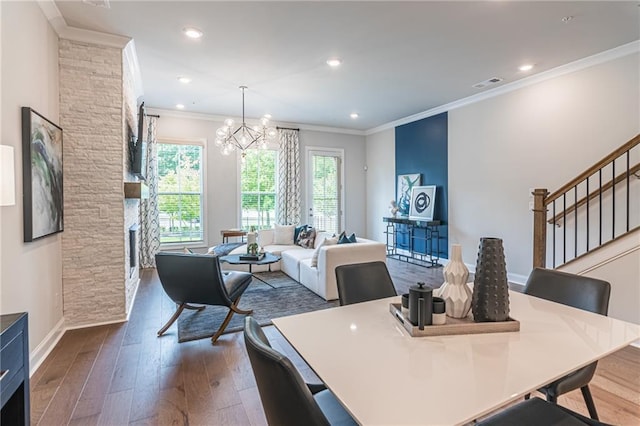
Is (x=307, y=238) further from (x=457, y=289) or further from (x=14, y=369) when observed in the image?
(x=14, y=369)

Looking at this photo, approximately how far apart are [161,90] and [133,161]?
154 centimetres

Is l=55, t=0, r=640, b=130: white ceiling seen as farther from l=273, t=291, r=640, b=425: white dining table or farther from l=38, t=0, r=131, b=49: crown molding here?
l=273, t=291, r=640, b=425: white dining table

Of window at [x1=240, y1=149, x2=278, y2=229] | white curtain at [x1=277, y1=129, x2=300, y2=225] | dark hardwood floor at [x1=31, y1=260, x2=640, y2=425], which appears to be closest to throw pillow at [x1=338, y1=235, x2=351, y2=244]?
dark hardwood floor at [x1=31, y1=260, x2=640, y2=425]

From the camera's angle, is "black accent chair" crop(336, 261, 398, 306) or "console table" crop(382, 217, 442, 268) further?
"console table" crop(382, 217, 442, 268)

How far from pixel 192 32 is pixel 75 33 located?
44.5 inches

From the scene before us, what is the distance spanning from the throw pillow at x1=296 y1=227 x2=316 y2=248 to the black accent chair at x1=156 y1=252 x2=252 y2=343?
254 centimetres

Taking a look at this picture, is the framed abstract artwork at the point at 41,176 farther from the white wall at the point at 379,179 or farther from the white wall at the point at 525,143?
the white wall at the point at 379,179

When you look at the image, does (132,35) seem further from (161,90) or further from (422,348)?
(422,348)

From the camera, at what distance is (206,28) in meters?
3.24

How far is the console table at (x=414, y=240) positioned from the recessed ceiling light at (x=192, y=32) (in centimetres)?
470

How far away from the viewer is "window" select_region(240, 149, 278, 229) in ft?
23.2

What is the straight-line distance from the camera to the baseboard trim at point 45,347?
253 cm

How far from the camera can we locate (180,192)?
6535mm

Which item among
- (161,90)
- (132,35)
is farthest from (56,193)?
(161,90)
